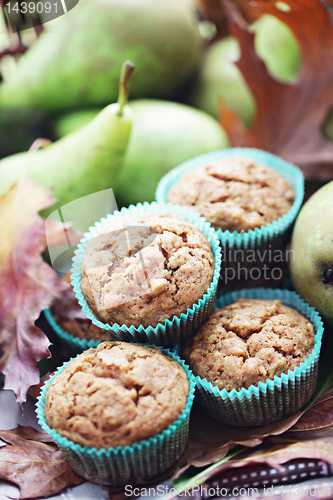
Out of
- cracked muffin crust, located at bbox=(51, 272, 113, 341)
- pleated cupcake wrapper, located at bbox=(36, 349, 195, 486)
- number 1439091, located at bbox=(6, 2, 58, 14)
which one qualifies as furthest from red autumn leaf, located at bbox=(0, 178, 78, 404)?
number 1439091, located at bbox=(6, 2, 58, 14)

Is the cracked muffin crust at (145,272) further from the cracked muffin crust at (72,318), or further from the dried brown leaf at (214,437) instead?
the dried brown leaf at (214,437)

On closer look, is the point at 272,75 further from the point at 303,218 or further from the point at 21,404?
the point at 21,404

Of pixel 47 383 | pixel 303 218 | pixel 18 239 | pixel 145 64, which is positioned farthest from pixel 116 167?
pixel 47 383

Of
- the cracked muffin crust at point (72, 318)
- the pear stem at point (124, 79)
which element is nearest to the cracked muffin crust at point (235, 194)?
the pear stem at point (124, 79)

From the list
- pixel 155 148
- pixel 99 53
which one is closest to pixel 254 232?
pixel 155 148

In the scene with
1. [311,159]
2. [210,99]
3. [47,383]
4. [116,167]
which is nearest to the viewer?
[47,383]

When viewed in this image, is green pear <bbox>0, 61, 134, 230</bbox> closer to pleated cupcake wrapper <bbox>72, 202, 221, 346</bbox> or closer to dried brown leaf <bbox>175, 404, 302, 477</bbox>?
pleated cupcake wrapper <bbox>72, 202, 221, 346</bbox>
